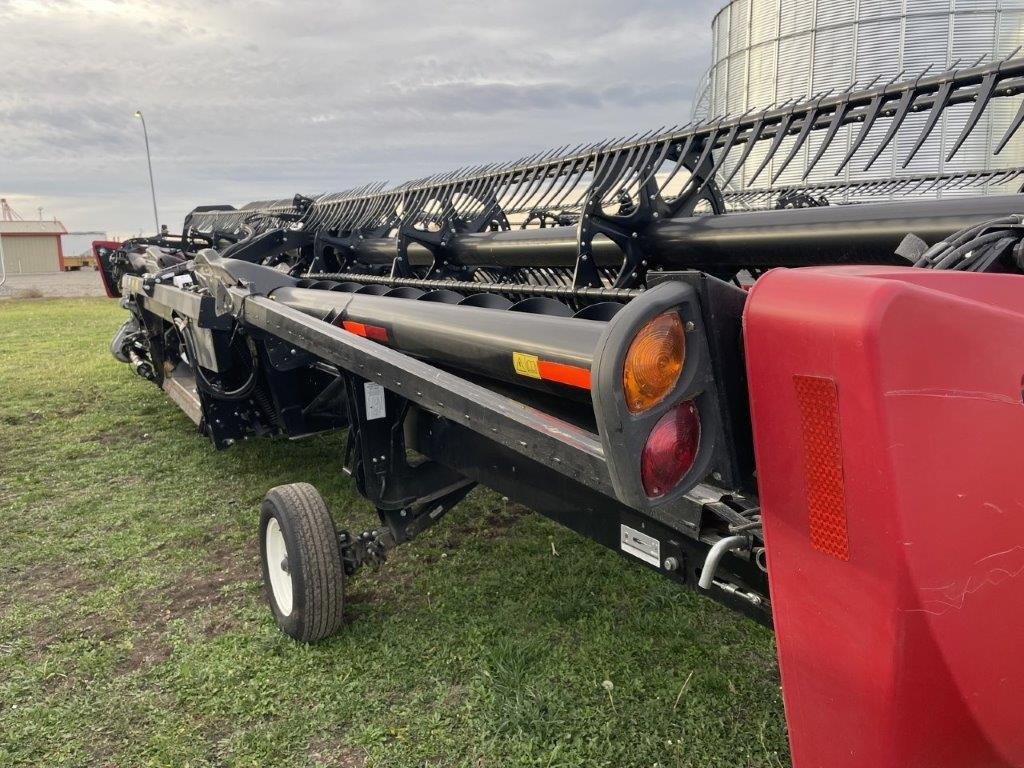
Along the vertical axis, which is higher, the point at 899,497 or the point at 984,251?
the point at 984,251

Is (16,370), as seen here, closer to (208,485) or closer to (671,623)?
(208,485)

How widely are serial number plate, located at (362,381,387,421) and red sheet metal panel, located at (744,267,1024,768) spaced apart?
201cm

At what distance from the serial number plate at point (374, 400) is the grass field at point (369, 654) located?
0.90 meters

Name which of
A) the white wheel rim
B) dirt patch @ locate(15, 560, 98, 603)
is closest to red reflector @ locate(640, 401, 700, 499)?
the white wheel rim

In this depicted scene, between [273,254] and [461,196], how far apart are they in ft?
6.09

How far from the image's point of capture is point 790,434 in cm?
127

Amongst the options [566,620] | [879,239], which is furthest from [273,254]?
[879,239]

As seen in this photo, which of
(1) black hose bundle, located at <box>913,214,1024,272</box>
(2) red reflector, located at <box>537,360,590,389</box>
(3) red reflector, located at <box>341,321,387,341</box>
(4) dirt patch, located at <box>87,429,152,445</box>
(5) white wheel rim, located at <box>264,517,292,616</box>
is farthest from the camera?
(4) dirt patch, located at <box>87,429,152,445</box>

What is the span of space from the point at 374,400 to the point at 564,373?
1.37 metres

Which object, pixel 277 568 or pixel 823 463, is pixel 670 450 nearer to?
pixel 823 463

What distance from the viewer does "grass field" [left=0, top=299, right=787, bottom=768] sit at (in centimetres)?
251

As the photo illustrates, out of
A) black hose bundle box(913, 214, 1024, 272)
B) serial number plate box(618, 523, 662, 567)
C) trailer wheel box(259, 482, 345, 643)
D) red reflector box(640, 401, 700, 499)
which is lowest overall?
trailer wheel box(259, 482, 345, 643)

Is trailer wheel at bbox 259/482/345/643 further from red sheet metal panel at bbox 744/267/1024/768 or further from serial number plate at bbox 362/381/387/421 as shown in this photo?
red sheet metal panel at bbox 744/267/1024/768

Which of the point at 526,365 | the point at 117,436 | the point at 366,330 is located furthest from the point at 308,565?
the point at 117,436
